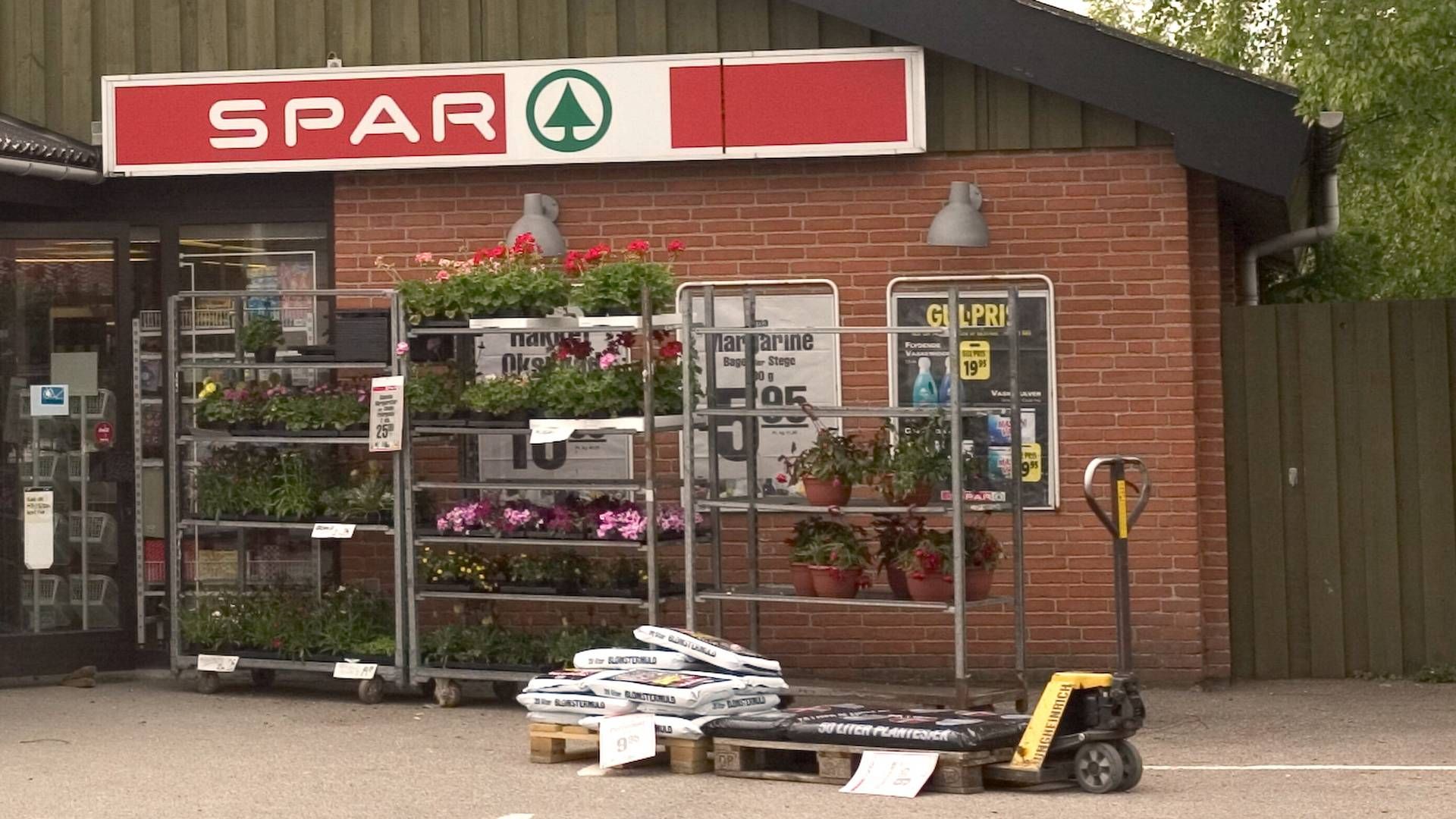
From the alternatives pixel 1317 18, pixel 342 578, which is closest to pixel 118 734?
pixel 342 578

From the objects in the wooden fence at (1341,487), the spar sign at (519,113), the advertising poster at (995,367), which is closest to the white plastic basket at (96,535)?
the spar sign at (519,113)

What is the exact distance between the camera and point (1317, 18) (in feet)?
34.3

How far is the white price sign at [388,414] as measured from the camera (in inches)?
429

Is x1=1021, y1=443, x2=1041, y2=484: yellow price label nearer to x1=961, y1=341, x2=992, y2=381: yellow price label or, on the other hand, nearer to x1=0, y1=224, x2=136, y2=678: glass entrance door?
x1=961, y1=341, x2=992, y2=381: yellow price label

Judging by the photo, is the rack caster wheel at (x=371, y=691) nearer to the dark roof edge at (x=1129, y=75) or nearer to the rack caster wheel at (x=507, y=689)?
the rack caster wheel at (x=507, y=689)

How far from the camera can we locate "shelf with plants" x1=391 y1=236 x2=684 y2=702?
34.4 ft

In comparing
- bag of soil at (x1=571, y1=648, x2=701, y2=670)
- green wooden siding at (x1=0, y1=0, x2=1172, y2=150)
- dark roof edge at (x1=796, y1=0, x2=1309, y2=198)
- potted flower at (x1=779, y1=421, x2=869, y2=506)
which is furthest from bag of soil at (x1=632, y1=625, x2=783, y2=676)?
dark roof edge at (x1=796, y1=0, x2=1309, y2=198)

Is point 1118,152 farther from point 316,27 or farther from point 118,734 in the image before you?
point 118,734

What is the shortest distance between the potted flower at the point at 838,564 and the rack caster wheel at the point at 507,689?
1.97 metres

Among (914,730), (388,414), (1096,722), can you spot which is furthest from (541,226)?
(1096,722)

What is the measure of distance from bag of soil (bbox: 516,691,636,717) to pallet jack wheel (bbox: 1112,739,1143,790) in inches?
89.5

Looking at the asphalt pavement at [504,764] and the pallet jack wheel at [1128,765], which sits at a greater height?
the pallet jack wheel at [1128,765]

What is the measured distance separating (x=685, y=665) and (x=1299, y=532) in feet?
14.6

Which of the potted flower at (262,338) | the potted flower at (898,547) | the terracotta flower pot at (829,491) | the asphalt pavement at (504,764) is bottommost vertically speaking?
the asphalt pavement at (504,764)
